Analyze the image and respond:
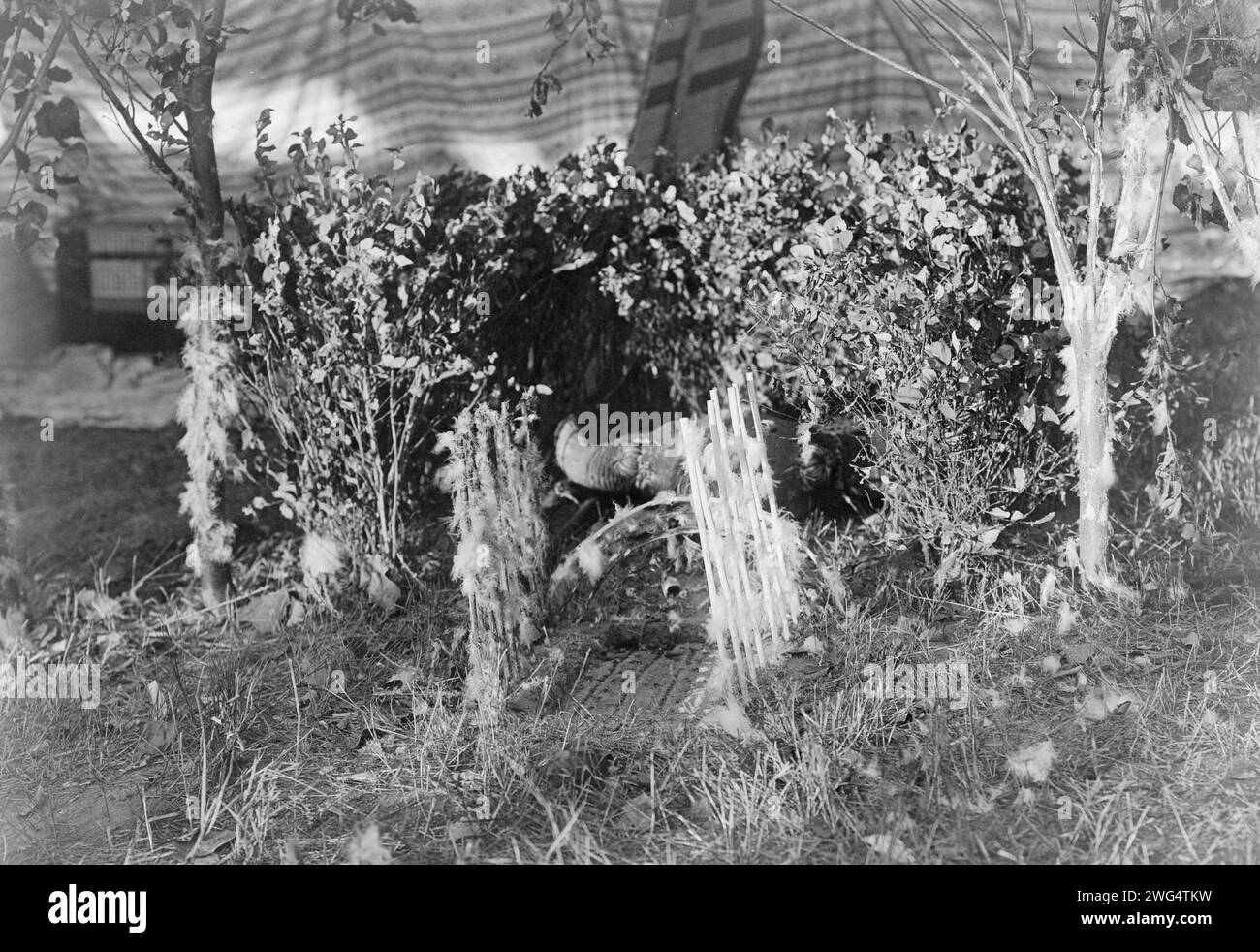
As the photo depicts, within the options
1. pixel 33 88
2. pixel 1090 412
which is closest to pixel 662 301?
pixel 1090 412

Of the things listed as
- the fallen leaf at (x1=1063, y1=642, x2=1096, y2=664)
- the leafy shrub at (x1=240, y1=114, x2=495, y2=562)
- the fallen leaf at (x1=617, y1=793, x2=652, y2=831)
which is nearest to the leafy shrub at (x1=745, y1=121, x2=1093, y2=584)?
the fallen leaf at (x1=1063, y1=642, x2=1096, y2=664)

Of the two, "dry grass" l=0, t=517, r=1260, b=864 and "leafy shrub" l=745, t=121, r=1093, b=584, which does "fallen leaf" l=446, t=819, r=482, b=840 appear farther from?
"leafy shrub" l=745, t=121, r=1093, b=584

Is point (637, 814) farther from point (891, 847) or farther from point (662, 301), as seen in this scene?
point (662, 301)

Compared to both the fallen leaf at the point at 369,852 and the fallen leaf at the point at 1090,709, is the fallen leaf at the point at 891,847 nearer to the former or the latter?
the fallen leaf at the point at 1090,709

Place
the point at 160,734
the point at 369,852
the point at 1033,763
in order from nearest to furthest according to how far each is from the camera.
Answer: the point at 369,852
the point at 1033,763
the point at 160,734

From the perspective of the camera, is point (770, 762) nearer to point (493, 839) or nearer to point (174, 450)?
point (493, 839)

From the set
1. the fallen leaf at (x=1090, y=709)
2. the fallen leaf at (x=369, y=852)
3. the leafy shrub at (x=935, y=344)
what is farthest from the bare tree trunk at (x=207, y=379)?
Answer: the fallen leaf at (x=1090, y=709)

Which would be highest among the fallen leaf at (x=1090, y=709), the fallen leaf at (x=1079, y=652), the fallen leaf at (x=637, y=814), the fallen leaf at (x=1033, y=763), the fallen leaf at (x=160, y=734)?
the fallen leaf at (x=1079, y=652)

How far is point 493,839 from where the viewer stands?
292 cm

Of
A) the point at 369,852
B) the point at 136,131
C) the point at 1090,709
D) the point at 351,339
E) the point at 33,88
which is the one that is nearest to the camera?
the point at 369,852

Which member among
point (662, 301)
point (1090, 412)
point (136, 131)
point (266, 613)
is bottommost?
point (266, 613)

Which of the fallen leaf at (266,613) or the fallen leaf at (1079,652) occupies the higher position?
the fallen leaf at (266,613)

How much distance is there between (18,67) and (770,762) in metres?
3.35
